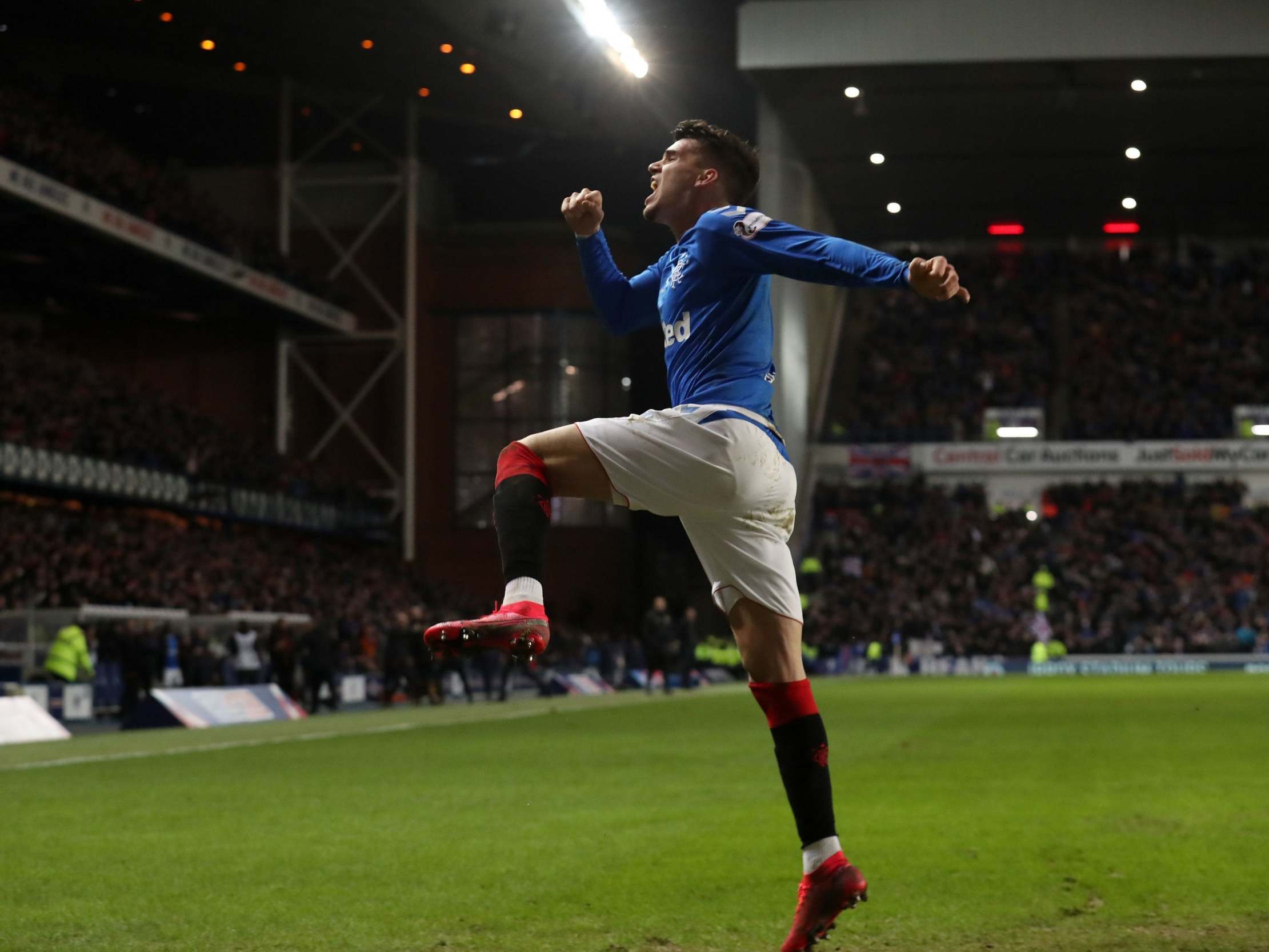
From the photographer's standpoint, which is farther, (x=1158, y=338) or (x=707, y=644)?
(x=1158, y=338)

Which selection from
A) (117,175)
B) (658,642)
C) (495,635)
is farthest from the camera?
(117,175)

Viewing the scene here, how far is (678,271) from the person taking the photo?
575cm

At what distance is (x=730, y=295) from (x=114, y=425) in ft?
113

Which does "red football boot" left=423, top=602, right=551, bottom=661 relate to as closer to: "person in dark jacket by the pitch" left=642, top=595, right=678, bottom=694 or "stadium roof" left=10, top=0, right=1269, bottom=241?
"person in dark jacket by the pitch" left=642, top=595, right=678, bottom=694

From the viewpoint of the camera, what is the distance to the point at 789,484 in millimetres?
5648

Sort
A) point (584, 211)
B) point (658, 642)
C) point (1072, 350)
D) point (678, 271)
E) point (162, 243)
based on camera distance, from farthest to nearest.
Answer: point (1072, 350), point (162, 243), point (658, 642), point (584, 211), point (678, 271)

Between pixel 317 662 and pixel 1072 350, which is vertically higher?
pixel 1072 350

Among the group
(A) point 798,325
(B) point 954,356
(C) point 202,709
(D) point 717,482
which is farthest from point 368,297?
(D) point 717,482

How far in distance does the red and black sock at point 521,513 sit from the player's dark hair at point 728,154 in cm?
130

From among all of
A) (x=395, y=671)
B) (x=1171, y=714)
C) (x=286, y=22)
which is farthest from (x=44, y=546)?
(x=1171, y=714)

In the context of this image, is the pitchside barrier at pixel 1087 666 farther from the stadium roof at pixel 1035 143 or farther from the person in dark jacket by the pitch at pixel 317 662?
the person in dark jacket by the pitch at pixel 317 662

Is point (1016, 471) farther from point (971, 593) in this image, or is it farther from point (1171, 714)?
point (1171, 714)

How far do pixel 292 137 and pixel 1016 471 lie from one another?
26418mm

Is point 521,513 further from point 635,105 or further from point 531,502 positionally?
point 635,105
